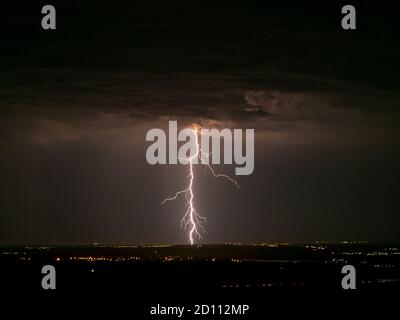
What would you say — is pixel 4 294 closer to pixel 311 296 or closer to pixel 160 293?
pixel 160 293
